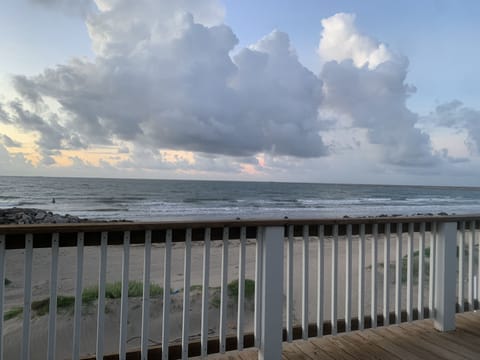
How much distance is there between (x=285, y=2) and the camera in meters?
6.08

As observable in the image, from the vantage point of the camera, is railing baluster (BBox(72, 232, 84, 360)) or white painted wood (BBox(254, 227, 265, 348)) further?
white painted wood (BBox(254, 227, 265, 348))

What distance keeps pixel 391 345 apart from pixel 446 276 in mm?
735

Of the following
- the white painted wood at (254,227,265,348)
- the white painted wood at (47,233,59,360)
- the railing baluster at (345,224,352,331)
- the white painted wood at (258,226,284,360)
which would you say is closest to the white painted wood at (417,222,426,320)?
the railing baluster at (345,224,352,331)

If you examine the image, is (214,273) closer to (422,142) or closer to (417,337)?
(417,337)

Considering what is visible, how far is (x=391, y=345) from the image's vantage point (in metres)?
2.28

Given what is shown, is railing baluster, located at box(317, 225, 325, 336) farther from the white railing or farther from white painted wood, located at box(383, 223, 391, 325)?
white painted wood, located at box(383, 223, 391, 325)

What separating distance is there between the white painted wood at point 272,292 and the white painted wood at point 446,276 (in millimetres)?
1437

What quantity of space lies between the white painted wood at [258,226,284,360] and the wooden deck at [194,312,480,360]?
0.16m

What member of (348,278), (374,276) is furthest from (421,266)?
(348,278)

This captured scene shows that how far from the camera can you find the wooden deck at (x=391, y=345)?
2.12 meters

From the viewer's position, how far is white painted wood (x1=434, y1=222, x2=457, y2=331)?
251 centimetres

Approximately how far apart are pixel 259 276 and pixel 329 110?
1101 cm

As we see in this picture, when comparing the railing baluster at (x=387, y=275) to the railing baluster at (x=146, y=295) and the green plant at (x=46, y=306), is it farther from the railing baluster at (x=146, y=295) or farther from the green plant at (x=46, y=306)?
the green plant at (x=46, y=306)

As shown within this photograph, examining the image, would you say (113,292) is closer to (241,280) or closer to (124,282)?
(124,282)
